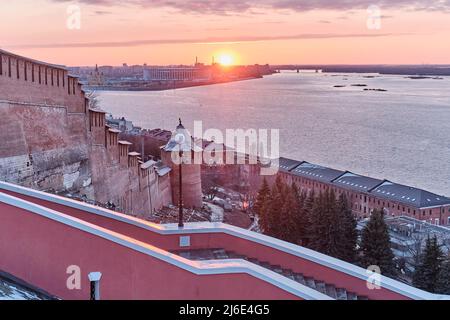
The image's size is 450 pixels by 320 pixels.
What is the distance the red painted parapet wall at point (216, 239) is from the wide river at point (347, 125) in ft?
86.8

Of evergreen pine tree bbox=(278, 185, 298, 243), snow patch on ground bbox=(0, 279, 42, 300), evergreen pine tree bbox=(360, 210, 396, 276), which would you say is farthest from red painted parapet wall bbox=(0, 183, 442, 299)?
evergreen pine tree bbox=(278, 185, 298, 243)

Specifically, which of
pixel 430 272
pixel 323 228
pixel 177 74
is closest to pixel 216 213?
pixel 323 228

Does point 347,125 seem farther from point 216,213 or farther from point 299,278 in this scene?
point 299,278

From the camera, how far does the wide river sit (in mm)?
33688

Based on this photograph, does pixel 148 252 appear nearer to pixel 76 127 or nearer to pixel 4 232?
pixel 4 232

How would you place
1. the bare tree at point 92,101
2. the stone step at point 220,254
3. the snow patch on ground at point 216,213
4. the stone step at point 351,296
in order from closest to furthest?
the stone step at point 351,296 → the stone step at point 220,254 → the bare tree at point 92,101 → the snow patch on ground at point 216,213

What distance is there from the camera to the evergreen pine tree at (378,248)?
459 inches

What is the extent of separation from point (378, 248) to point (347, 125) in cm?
3674

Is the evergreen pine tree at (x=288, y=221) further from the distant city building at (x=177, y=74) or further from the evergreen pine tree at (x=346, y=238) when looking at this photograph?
the distant city building at (x=177, y=74)

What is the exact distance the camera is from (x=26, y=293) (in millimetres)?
3109

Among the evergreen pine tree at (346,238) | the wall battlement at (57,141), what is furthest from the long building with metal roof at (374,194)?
the wall battlement at (57,141)

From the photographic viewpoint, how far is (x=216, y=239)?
13.4ft
